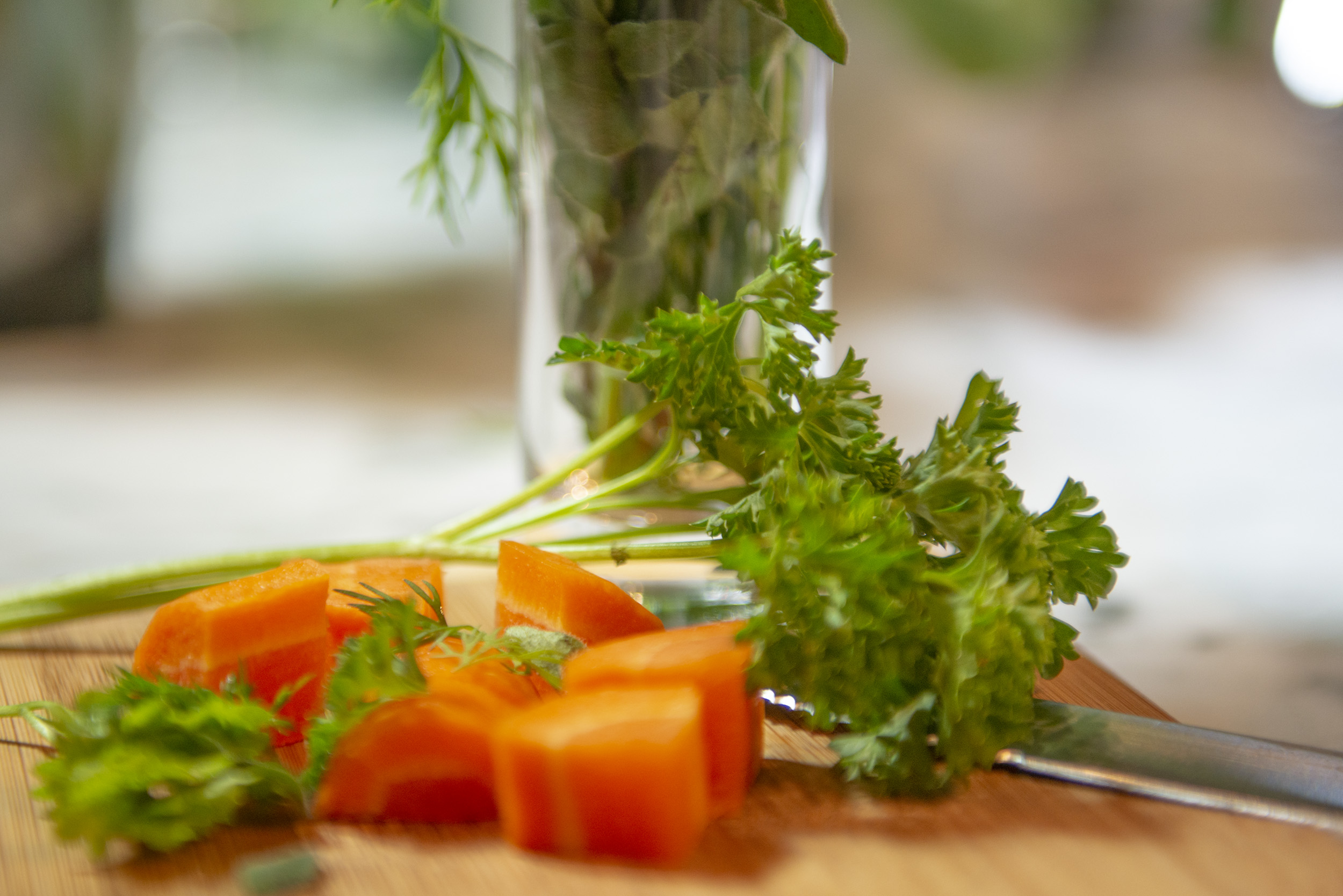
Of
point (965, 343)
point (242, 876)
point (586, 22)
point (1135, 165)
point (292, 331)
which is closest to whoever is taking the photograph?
point (242, 876)

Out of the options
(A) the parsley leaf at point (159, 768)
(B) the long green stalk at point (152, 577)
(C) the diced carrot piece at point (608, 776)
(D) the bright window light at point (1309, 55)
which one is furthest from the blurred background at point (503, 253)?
(C) the diced carrot piece at point (608, 776)

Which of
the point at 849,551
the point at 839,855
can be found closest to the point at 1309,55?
the point at 849,551

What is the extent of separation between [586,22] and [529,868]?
2.59ft

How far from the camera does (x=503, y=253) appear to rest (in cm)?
331

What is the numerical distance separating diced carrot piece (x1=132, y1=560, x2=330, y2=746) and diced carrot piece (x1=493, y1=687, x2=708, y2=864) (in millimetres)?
233

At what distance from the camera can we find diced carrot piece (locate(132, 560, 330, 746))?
2.98ft

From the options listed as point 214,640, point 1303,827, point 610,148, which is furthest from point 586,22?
point 1303,827

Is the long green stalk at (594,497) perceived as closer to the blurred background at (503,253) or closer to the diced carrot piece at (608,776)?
the diced carrot piece at (608,776)

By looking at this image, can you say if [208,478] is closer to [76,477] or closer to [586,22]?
[76,477]

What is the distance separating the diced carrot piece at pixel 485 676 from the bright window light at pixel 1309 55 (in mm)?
3100

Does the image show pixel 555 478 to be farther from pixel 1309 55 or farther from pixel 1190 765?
pixel 1309 55

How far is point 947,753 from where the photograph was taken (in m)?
0.81

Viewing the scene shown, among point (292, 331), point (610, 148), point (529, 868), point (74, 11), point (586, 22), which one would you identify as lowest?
point (529, 868)

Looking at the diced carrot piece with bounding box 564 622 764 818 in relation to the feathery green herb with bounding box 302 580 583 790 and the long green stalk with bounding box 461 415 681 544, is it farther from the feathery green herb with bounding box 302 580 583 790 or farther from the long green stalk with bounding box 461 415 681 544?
the long green stalk with bounding box 461 415 681 544
